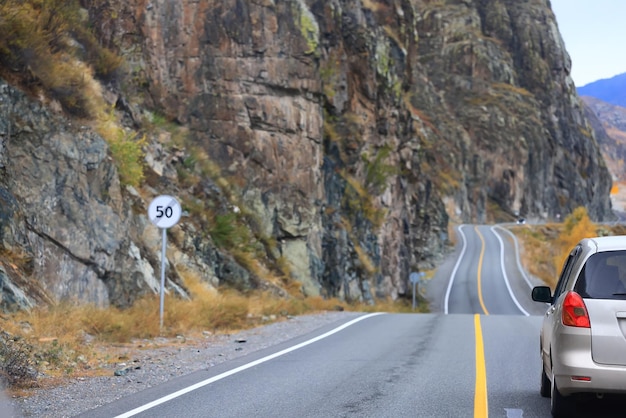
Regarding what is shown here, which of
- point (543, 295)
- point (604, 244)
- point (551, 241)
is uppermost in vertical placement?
point (604, 244)

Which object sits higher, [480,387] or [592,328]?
[592,328]

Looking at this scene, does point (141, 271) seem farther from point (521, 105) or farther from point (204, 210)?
point (521, 105)

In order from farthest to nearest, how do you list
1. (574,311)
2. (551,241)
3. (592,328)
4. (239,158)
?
(551,241)
(239,158)
(574,311)
(592,328)

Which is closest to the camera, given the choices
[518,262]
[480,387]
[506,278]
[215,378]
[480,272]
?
[480,387]

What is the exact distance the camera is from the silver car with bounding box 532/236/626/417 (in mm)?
6375

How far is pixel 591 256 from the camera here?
6.83 meters

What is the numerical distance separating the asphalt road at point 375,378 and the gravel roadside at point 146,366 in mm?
370

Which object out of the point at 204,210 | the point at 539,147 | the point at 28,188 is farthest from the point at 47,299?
the point at 539,147

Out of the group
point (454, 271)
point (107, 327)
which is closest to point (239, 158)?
point (107, 327)

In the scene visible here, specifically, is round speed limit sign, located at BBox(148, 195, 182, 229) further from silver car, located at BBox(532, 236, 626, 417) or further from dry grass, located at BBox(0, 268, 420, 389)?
silver car, located at BBox(532, 236, 626, 417)

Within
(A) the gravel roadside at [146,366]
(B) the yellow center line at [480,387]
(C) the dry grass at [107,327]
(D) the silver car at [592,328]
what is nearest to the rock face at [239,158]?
(C) the dry grass at [107,327]

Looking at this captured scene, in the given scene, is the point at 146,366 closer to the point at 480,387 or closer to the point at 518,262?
the point at 480,387

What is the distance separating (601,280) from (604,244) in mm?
411

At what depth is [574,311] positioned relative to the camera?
659cm
